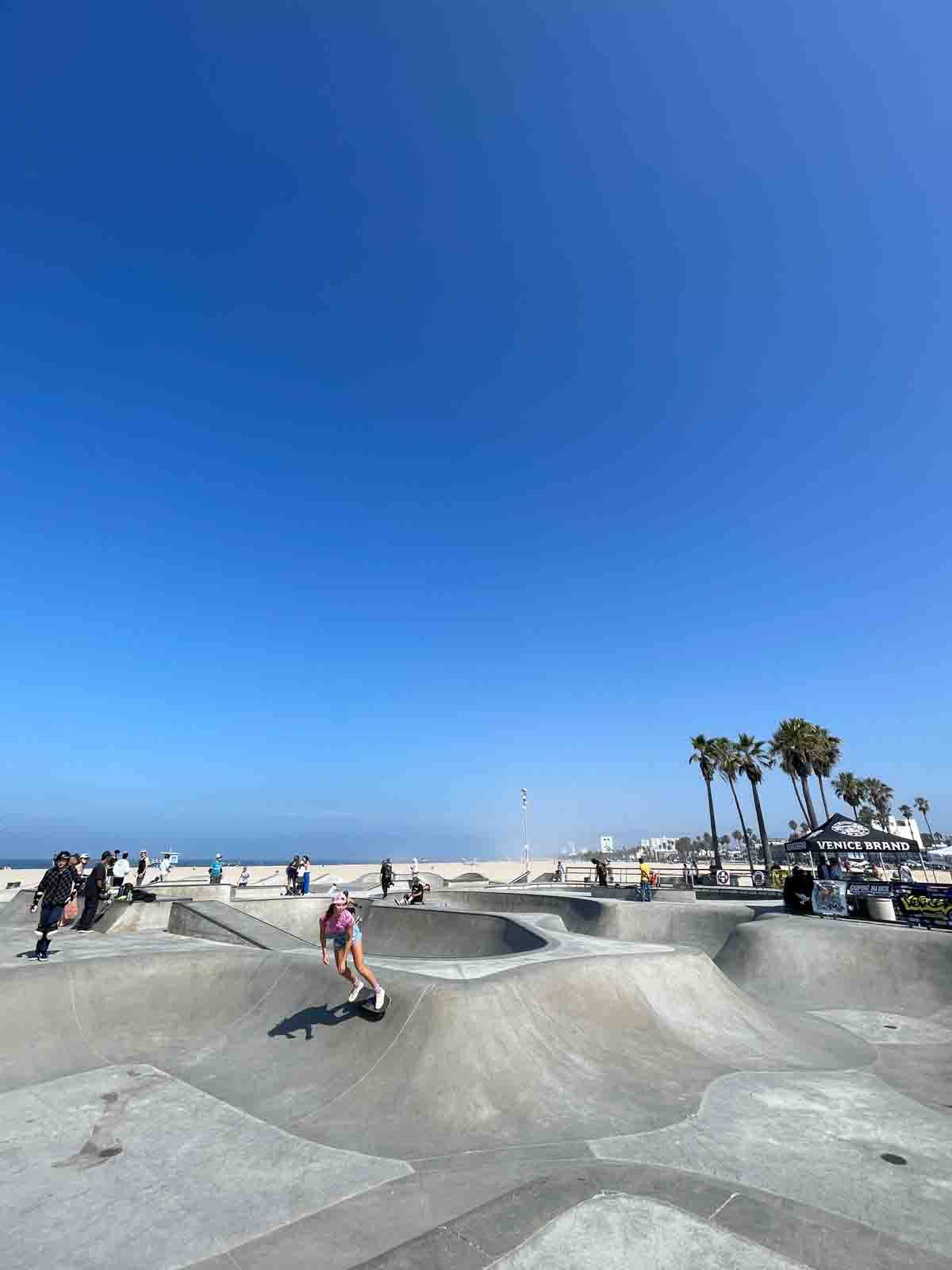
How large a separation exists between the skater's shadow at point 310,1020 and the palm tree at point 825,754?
182 ft

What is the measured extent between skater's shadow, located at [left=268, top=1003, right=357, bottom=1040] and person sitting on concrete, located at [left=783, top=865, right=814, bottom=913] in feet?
48.8

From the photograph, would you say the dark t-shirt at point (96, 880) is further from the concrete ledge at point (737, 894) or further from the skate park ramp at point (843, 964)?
the concrete ledge at point (737, 894)

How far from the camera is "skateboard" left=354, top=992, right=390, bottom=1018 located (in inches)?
315

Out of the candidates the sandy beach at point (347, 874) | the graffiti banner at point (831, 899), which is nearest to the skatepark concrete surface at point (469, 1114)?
the graffiti banner at point (831, 899)

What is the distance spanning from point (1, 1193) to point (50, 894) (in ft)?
23.5

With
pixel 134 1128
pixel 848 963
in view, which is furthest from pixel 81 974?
pixel 848 963

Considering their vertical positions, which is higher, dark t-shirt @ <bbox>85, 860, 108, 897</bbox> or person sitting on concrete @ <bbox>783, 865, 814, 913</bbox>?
dark t-shirt @ <bbox>85, 860, 108, 897</bbox>

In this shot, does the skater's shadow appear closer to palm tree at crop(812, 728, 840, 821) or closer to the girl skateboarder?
the girl skateboarder

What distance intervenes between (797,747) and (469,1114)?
54.7 m

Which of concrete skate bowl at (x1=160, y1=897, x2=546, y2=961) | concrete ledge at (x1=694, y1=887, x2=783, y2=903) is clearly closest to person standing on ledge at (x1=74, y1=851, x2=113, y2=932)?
concrete skate bowl at (x1=160, y1=897, x2=546, y2=961)

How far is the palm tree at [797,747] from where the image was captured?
174 feet

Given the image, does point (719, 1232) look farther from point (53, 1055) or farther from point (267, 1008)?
point (53, 1055)

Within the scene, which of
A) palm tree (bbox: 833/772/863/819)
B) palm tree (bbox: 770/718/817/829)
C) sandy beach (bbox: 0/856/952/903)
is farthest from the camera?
palm tree (bbox: 833/772/863/819)

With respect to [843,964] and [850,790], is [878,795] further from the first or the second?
[843,964]
